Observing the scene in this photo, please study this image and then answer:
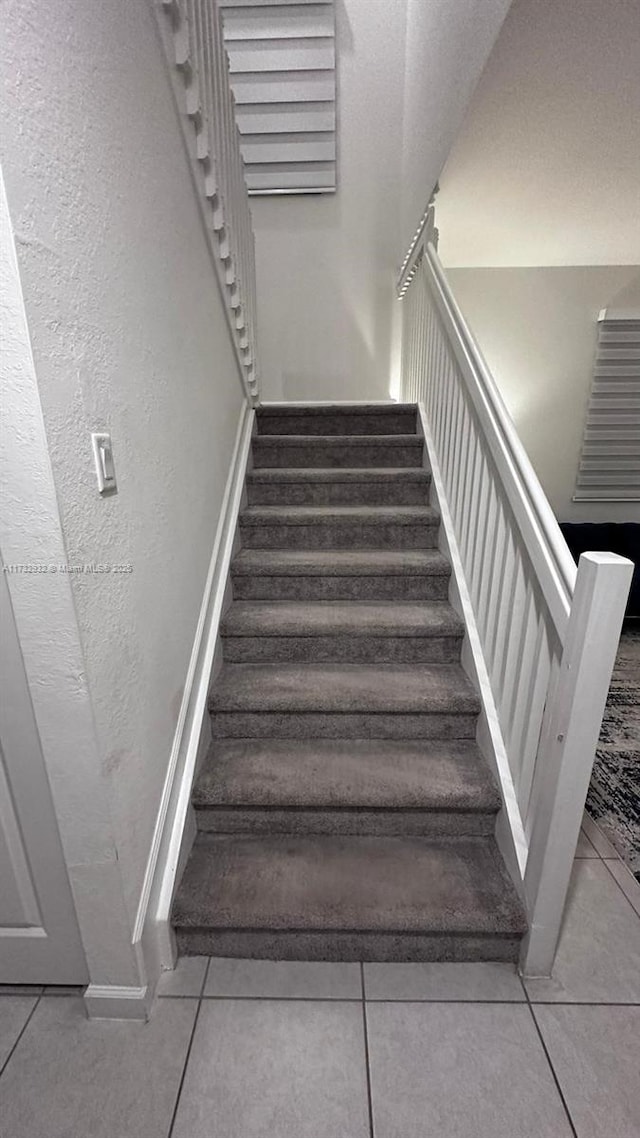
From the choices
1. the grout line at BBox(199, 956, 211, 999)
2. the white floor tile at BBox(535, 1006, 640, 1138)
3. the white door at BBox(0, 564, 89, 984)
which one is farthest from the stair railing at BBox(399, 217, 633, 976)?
the white door at BBox(0, 564, 89, 984)

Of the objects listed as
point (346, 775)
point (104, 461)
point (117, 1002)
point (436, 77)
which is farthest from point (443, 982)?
point (436, 77)

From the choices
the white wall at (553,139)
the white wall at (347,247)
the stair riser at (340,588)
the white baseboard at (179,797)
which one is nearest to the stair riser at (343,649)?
the white baseboard at (179,797)

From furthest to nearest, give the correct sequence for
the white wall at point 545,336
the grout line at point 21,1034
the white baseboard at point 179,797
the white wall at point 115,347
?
the white wall at point 545,336, the white baseboard at point 179,797, the grout line at point 21,1034, the white wall at point 115,347

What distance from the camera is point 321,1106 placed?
0.94 m

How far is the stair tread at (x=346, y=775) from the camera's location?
1.34m

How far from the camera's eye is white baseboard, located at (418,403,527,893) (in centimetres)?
124

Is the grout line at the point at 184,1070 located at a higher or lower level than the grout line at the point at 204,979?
higher

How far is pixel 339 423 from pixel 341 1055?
2463 millimetres

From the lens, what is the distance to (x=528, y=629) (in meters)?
1.23

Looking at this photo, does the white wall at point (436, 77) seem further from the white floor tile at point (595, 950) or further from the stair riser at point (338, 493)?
the white floor tile at point (595, 950)

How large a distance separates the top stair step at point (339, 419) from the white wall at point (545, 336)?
1087 mm

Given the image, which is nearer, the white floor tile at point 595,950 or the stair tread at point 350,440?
the white floor tile at point 595,950

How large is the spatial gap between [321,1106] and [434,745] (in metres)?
0.86

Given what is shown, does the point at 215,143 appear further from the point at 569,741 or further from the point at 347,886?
the point at 347,886
